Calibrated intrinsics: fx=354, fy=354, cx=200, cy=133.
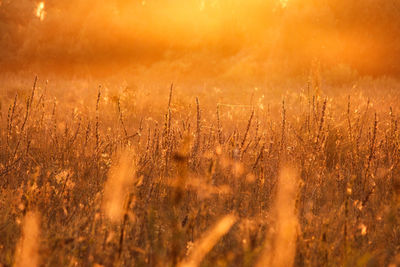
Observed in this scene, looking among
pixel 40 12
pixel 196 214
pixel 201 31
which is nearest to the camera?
pixel 196 214

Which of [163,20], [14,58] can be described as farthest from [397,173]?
[14,58]

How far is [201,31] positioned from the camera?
65.6 feet

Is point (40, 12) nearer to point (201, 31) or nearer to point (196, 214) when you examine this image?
point (201, 31)

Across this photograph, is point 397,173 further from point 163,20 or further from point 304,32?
point 163,20

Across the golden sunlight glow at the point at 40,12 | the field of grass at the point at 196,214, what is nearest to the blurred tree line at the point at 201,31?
the golden sunlight glow at the point at 40,12

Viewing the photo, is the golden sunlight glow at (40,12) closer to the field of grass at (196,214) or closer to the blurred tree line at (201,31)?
the blurred tree line at (201,31)

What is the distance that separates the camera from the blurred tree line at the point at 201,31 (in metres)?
13.0

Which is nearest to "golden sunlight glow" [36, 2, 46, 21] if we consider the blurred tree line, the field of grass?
the blurred tree line

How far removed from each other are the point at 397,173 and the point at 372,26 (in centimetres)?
1251

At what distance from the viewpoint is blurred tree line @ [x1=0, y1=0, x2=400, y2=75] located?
1298 centimetres

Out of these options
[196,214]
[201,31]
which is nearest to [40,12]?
[201,31]

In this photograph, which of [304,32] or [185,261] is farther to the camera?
[304,32]

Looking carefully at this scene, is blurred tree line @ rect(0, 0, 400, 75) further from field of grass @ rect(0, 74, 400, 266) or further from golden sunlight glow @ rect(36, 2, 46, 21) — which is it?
field of grass @ rect(0, 74, 400, 266)

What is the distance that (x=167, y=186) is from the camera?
7.20ft
